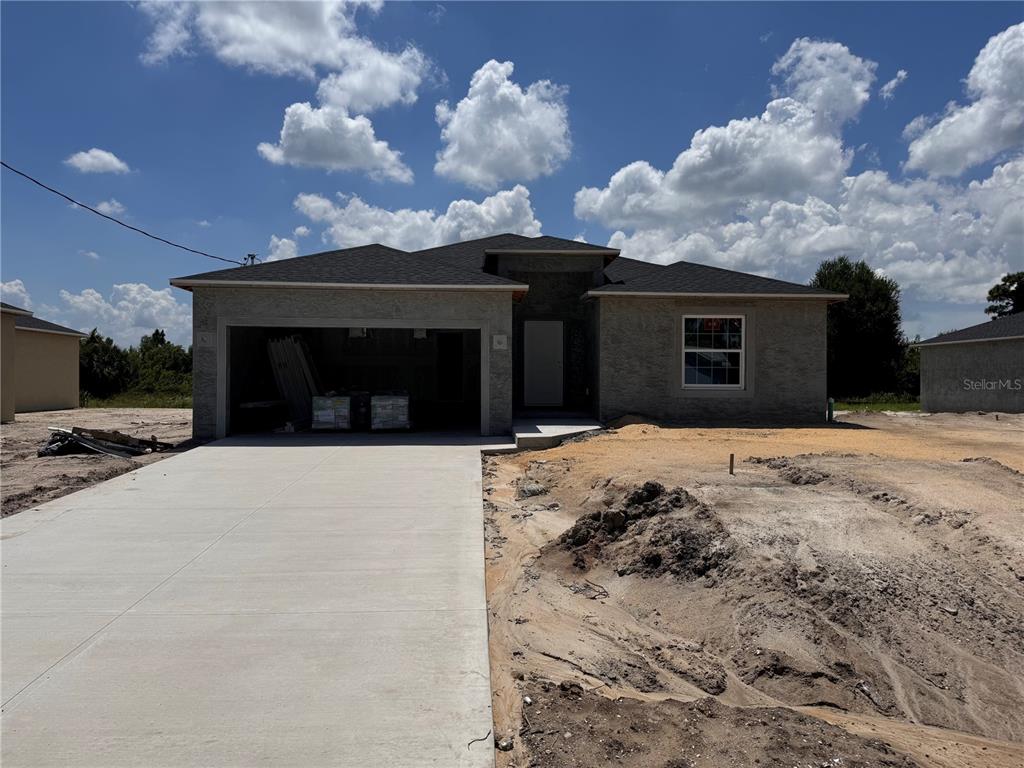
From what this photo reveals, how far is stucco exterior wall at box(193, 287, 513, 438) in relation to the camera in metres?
13.8

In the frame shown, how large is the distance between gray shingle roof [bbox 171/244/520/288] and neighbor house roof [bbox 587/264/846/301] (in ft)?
10.2

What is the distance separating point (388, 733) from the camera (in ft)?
10.5

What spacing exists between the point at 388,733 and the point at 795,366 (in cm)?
1539

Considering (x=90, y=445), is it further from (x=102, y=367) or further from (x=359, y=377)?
(x=102, y=367)

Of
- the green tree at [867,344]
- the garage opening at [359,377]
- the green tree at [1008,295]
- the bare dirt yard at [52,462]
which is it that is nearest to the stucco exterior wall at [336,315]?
the garage opening at [359,377]

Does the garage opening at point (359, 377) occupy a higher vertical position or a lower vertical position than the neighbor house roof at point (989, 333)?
lower

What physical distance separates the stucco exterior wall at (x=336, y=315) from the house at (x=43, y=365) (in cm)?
1161

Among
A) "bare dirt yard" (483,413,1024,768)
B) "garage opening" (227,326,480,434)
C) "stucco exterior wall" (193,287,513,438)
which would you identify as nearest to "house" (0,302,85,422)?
"garage opening" (227,326,480,434)

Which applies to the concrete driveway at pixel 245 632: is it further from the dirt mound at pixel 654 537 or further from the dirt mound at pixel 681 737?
the dirt mound at pixel 654 537

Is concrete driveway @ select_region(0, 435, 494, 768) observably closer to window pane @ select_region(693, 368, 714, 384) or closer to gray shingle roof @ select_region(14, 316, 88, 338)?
window pane @ select_region(693, 368, 714, 384)

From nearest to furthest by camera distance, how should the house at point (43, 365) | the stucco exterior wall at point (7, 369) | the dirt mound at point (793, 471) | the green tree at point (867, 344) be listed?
the dirt mound at point (793, 471)
the stucco exterior wall at point (7, 369)
the house at point (43, 365)
the green tree at point (867, 344)

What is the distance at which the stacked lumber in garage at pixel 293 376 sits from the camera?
16781mm

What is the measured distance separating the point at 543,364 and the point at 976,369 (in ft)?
54.2

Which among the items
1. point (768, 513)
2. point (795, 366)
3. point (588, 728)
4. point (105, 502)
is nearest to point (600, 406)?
point (795, 366)
